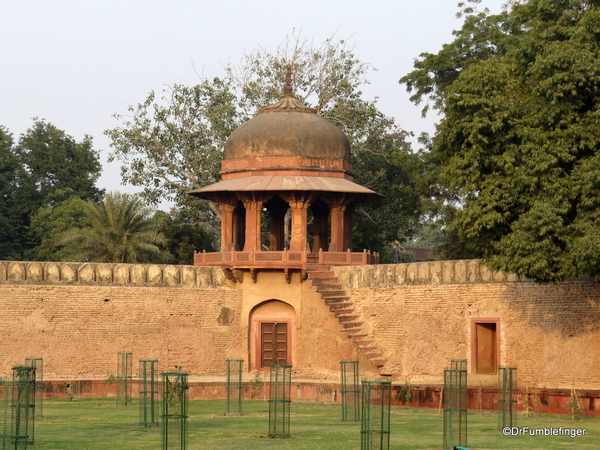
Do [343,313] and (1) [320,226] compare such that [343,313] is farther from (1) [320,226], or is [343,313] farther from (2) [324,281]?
(1) [320,226]

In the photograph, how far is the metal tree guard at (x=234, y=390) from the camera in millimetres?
21487

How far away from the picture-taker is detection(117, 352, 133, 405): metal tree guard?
23.3m

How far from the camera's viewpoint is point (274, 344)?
93.5 feet

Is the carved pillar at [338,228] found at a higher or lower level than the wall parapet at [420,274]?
higher

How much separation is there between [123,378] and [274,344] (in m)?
4.95

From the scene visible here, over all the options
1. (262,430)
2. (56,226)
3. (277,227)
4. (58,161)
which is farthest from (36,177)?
(262,430)

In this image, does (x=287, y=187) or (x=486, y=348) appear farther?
(x=287, y=187)

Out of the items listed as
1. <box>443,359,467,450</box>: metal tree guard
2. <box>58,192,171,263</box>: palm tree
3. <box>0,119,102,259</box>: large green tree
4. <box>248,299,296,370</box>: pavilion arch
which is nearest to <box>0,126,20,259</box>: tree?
<box>0,119,102,259</box>: large green tree

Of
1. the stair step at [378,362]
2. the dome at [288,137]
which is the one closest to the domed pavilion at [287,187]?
the dome at [288,137]

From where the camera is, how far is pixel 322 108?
37.6 meters

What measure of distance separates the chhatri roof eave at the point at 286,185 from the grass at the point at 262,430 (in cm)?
636

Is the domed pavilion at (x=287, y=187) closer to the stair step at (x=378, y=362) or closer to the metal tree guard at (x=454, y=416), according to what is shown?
the stair step at (x=378, y=362)

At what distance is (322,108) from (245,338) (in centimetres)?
1142

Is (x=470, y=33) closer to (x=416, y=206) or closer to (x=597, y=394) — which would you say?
(x=416, y=206)
